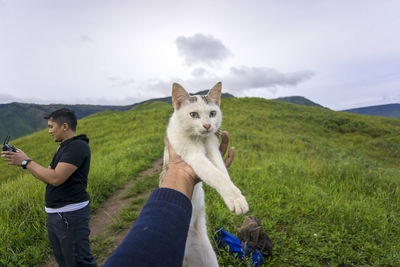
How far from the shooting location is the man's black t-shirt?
90.4 inches

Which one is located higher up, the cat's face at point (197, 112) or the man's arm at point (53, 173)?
the cat's face at point (197, 112)

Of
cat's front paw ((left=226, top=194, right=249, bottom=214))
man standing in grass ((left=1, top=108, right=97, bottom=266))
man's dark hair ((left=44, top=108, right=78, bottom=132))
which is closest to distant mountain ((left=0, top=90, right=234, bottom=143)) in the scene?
man's dark hair ((left=44, top=108, right=78, bottom=132))

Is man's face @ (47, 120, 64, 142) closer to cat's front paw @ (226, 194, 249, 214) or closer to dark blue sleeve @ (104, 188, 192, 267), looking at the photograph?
dark blue sleeve @ (104, 188, 192, 267)

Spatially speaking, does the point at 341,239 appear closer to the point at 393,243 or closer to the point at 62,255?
the point at 393,243

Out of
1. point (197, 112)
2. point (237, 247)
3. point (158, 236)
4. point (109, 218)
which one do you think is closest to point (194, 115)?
point (197, 112)

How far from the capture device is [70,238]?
2.16 metres

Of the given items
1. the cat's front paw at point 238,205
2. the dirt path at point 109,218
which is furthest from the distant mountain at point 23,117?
the cat's front paw at point 238,205

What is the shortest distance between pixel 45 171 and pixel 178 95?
6.43ft

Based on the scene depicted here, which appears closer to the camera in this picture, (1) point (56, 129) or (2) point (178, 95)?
(1) point (56, 129)

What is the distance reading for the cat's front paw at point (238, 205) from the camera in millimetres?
1623

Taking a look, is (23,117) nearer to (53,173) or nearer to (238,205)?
(53,173)

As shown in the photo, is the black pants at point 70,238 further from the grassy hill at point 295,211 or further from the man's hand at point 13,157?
the grassy hill at point 295,211

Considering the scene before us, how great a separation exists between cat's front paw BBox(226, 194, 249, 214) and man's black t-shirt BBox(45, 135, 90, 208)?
2.03m

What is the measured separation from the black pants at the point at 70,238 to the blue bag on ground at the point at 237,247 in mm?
1711
